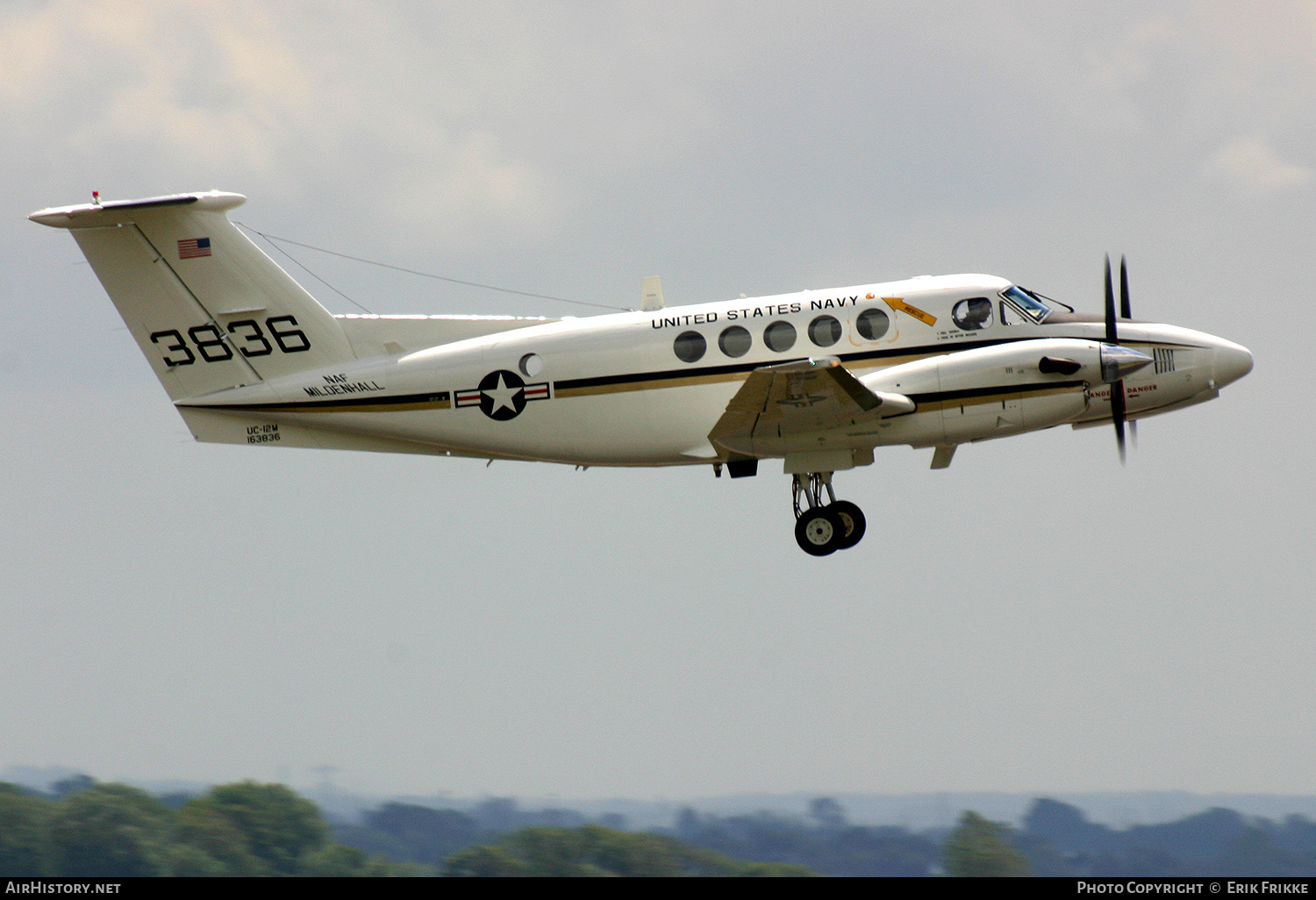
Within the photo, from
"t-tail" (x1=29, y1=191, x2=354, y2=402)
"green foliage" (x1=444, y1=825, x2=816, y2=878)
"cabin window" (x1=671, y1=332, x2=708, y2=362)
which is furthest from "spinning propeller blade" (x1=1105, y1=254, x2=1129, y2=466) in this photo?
"green foliage" (x1=444, y1=825, x2=816, y2=878)

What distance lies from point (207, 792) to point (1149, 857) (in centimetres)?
3795

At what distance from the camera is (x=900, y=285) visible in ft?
63.4

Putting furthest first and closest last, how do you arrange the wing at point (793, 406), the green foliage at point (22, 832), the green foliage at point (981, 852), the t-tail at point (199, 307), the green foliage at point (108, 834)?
1. the green foliage at point (22, 832)
2. the green foliage at point (108, 834)
3. the green foliage at point (981, 852)
4. the t-tail at point (199, 307)
5. the wing at point (793, 406)

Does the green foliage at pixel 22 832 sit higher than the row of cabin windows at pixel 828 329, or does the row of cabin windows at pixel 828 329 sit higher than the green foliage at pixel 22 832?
the row of cabin windows at pixel 828 329

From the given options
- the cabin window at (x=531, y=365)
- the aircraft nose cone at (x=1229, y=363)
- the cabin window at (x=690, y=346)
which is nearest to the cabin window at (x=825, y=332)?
the cabin window at (x=690, y=346)

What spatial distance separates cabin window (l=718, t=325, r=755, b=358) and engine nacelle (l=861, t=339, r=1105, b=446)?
1805 millimetres

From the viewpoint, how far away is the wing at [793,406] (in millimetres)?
17219

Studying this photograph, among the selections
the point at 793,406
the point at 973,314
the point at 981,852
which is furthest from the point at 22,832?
the point at 973,314

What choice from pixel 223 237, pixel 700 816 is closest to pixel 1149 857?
pixel 700 816

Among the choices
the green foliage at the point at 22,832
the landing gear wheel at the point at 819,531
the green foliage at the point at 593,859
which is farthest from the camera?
the green foliage at the point at 22,832

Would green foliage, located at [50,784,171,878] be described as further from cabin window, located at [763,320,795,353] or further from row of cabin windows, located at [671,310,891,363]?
cabin window, located at [763,320,795,353]

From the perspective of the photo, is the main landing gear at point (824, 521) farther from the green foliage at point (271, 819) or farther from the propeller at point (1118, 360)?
the green foliage at point (271, 819)

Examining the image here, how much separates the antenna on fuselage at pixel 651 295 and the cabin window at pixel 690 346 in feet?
2.83

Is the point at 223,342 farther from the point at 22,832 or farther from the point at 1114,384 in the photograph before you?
the point at 22,832
